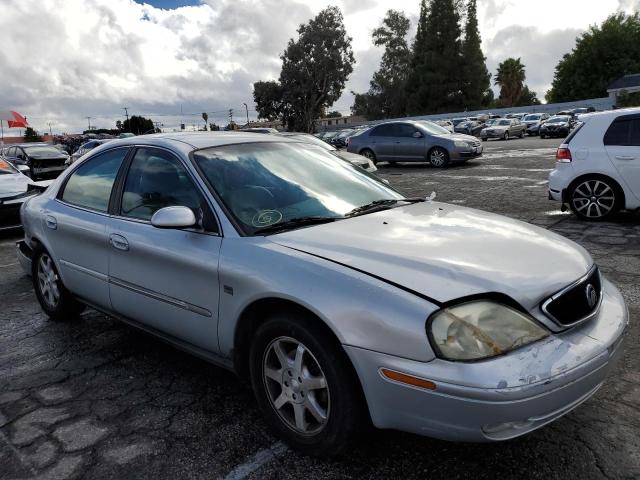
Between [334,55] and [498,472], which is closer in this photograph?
[498,472]

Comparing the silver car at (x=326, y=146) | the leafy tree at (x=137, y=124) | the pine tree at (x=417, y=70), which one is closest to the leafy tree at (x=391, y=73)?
the pine tree at (x=417, y=70)

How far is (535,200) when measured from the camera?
355 inches

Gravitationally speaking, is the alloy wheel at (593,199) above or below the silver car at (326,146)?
below

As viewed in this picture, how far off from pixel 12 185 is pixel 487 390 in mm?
8546

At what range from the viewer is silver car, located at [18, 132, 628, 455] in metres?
2.01

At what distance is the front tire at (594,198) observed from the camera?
6973mm

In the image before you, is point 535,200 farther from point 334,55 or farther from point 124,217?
point 334,55

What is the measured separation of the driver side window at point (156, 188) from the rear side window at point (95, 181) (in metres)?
0.22

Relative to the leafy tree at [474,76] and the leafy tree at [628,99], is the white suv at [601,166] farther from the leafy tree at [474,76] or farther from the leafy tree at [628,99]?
the leafy tree at [474,76]

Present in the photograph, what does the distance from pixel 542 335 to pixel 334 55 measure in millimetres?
55411

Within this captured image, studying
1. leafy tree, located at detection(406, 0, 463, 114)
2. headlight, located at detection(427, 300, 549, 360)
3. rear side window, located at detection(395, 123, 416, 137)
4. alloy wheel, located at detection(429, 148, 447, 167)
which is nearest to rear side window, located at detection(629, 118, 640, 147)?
headlight, located at detection(427, 300, 549, 360)

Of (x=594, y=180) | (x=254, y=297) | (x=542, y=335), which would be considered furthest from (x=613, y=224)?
(x=254, y=297)

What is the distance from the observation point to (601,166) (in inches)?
274

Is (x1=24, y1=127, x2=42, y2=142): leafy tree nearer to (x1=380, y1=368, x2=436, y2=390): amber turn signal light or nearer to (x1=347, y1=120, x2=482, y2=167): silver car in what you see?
(x1=347, y1=120, x2=482, y2=167): silver car
